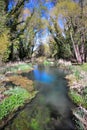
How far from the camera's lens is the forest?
9.30 m

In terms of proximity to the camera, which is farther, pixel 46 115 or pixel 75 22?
pixel 75 22

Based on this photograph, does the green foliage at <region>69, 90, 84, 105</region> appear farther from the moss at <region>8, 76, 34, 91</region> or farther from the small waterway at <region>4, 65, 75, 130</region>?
the moss at <region>8, 76, 34, 91</region>

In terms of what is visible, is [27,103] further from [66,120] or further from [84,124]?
[84,124]

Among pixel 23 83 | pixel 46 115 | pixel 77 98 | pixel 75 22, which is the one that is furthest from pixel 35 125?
pixel 75 22

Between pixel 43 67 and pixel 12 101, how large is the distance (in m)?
20.9

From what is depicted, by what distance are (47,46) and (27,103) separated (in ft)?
153

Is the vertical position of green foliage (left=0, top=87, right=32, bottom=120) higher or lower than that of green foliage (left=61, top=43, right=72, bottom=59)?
lower

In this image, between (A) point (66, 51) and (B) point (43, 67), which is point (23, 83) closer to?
(B) point (43, 67)

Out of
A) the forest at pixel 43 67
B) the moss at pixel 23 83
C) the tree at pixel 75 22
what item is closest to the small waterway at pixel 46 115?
the forest at pixel 43 67

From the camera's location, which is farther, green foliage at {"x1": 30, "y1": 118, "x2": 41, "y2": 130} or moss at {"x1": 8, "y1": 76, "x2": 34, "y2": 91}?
moss at {"x1": 8, "y1": 76, "x2": 34, "y2": 91}

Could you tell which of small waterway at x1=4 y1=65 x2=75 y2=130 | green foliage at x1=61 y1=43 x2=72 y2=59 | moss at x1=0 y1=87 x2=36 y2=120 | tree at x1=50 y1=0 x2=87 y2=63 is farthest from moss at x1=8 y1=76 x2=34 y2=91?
green foliage at x1=61 y1=43 x2=72 y2=59

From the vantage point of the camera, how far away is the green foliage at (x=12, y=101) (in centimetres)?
957

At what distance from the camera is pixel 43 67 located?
3147 cm

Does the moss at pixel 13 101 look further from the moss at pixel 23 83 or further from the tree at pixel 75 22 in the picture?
the tree at pixel 75 22
